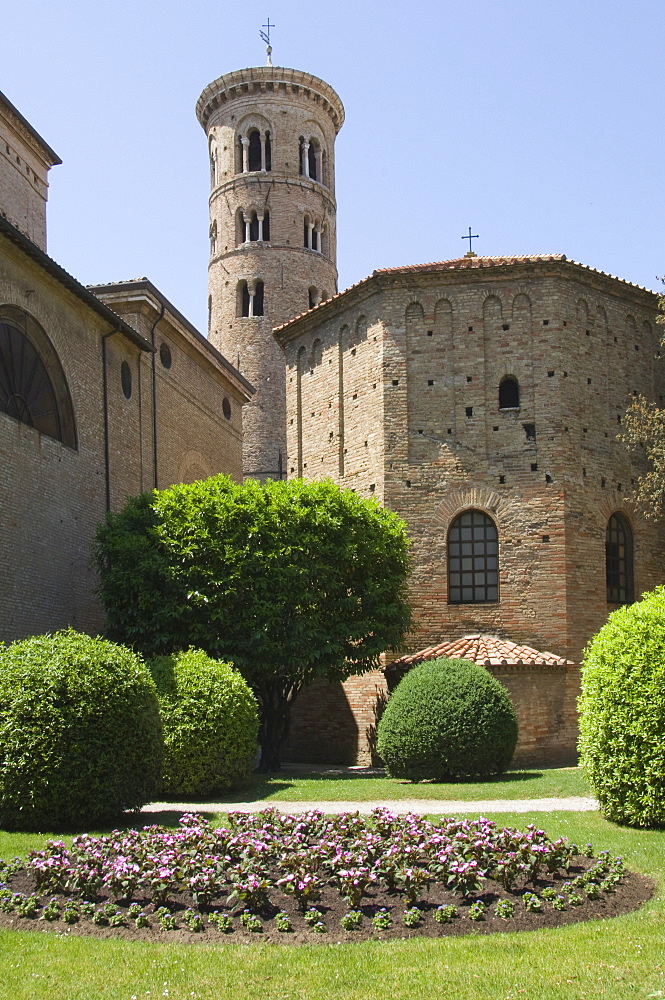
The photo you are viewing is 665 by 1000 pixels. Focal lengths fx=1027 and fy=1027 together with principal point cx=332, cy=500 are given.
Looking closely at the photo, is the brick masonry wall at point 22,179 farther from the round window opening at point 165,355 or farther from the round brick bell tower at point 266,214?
the round brick bell tower at point 266,214

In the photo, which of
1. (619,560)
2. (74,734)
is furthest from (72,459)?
(619,560)

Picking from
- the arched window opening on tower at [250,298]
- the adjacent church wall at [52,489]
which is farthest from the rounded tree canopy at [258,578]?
the arched window opening on tower at [250,298]

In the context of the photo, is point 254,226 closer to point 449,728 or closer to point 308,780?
point 308,780

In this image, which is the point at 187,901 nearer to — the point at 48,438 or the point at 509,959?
the point at 509,959

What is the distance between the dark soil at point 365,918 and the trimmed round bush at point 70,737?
9.75 feet

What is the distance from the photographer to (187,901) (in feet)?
27.1

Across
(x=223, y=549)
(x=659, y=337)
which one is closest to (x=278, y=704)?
(x=223, y=549)

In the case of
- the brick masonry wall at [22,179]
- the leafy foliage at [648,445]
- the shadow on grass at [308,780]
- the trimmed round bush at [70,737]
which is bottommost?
the shadow on grass at [308,780]

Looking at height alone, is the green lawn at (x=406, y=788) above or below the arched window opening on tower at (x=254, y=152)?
below

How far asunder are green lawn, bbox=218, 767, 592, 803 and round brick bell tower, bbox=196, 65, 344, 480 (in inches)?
1177

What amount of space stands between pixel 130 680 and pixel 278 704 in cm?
884

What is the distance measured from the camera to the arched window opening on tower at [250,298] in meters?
48.6

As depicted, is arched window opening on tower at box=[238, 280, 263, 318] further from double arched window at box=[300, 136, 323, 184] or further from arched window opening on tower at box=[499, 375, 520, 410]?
arched window opening on tower at box=[499, 375, 520, 410]

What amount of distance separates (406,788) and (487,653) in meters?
4.54
